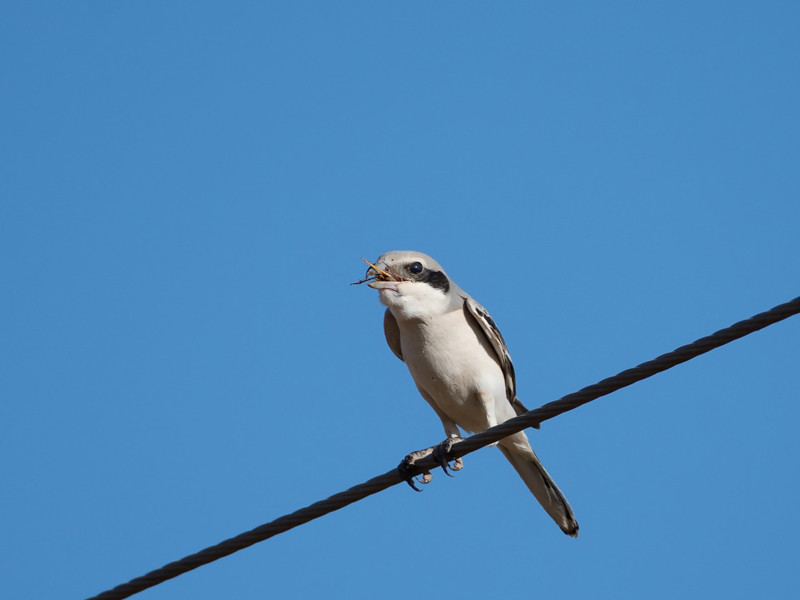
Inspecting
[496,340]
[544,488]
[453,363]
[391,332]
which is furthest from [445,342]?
[544,488]

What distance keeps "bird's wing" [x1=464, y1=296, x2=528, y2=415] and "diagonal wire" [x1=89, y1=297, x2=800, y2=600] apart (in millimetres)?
2839

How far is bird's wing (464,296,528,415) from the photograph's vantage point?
8.52 metres

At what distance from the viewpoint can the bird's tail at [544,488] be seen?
29.4ft

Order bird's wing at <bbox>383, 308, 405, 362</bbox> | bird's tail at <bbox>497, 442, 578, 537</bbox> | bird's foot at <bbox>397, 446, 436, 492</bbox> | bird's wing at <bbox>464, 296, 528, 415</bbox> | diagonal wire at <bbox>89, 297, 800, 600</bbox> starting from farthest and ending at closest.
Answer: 1. bird's tail at <bbox>497, 442, 578, 537</bbox>
2. bird's wing at <bbox>383, 308, 405, 362</bbox>
3. bird's wing at <bbox>464, 296, 528, 415</bbox>
4. bird's foot at <bbox>397, 446, 436, 492</bbox>
5. diagonal wire at <bbox>89, 297, 800, 600</bbox>

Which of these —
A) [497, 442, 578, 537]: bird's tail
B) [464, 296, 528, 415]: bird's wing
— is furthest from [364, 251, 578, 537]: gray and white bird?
[497, 442, 578, 537]: bird's tail

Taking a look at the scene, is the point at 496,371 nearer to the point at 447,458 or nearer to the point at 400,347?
the point at 400,347

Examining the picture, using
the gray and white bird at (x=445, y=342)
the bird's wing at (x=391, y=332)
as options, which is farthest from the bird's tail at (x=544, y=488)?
the bird's wing at (x=391, y=332)

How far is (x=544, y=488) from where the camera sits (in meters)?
9.02

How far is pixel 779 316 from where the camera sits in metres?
4.34

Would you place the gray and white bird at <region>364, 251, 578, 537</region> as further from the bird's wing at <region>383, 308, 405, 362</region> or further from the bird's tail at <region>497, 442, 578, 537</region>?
the bird's tail at <region>497, 442, 578, 537</region>

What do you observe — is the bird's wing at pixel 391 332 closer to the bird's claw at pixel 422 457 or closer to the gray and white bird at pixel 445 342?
the gray and white bird at pixel 445 342

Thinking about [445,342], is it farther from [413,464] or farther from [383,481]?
[383,481]

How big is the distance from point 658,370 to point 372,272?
12.9 ft

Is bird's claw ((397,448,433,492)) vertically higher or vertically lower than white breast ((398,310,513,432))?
lower
